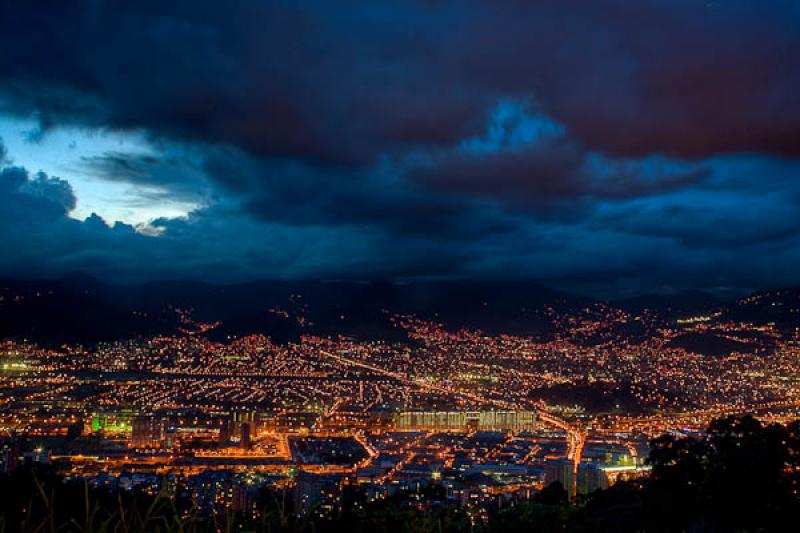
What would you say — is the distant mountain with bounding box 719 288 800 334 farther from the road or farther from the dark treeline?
the dark treeline

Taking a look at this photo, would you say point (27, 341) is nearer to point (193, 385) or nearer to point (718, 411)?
point (193, 385)

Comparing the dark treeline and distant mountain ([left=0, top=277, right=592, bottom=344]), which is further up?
distant mountain ([left=0, top=277, right=592, bottom=344])

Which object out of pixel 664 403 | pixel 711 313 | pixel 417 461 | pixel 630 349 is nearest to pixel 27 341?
pixel 417 461

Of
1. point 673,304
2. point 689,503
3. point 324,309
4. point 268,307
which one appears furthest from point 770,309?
point 689,503

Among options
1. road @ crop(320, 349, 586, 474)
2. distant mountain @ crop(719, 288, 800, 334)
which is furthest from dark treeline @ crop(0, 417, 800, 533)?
distant mountain @ crop(719, 288, 800, 334)

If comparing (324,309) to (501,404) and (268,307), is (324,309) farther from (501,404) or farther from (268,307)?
(501,404)

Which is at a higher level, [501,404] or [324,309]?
[324,309]

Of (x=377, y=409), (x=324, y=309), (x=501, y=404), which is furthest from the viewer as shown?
(x=324, y=309)

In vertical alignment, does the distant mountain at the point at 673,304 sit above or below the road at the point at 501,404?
above

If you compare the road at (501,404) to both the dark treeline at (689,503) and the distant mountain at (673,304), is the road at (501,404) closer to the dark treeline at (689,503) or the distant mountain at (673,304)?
the dark treeline at (689,503)

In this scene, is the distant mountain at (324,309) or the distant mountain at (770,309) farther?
the distant mountain at (770,309)

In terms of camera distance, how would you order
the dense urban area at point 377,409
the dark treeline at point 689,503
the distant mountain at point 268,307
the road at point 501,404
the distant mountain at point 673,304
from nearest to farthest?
the dark treeline at point 689,503 → the dense urban area at point 377,409 → the road at point 501,404 → the distant mountain at point 268,307 → the distant mountain at point 673,304

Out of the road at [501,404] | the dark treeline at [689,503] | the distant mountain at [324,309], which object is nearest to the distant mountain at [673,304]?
the distant mountain at [324,309]

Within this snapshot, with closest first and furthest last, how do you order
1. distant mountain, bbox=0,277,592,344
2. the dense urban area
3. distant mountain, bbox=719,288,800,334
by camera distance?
1. the dense urban area
2. distant mountain, bbox=0,277,592,344
3. distant mountain, bbox=719,288,800,334
